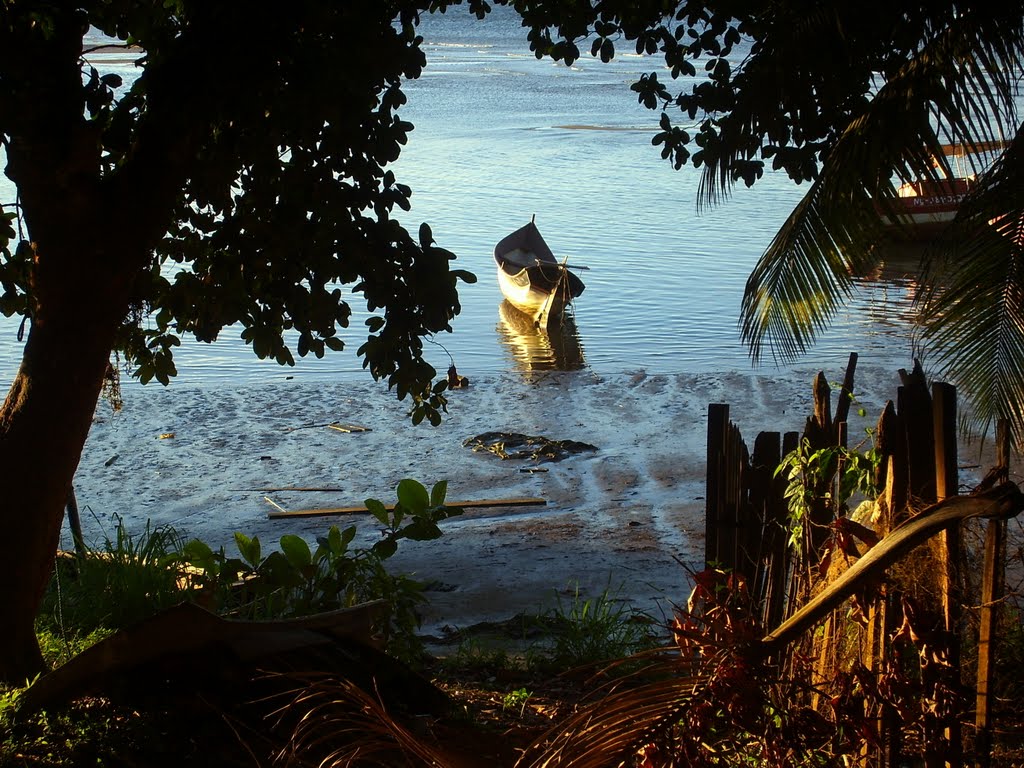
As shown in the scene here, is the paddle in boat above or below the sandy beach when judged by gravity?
above

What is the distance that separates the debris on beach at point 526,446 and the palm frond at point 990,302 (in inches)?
249

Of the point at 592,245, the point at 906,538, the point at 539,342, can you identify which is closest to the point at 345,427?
the point at 539,342

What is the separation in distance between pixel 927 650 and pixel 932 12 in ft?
11.1

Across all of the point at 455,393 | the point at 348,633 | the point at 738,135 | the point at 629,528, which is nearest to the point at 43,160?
the point at 348,633

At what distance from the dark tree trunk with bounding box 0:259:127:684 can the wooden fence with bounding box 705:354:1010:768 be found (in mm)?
2627

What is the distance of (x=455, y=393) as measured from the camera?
12734 mm

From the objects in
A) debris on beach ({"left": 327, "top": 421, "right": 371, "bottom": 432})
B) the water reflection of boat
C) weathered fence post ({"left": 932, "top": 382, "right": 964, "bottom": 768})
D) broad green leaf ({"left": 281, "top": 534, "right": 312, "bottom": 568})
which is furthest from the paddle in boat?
weathered fence post ({"left": 932, "top": 382, "right": 964, "bottom": 768})

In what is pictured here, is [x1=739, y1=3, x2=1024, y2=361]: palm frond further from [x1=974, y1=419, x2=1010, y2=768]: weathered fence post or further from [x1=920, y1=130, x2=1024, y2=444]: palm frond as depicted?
[x1=974, y1=419, x2=1010, y2=768]: weathered fence post

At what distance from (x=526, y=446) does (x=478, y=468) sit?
0.74 meters

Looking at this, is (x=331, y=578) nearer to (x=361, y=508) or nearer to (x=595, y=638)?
(x=595, y=638)

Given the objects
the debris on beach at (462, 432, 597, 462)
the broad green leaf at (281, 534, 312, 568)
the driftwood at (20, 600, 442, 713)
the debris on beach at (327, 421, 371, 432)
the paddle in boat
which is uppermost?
the paddle in boat

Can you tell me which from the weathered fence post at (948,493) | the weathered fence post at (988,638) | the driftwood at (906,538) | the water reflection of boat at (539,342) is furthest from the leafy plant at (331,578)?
the water reflection of boat at (539,342)

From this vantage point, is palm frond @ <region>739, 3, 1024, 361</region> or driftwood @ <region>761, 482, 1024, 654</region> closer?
driftwood @ <region>761, 482, 1024, 654</region>

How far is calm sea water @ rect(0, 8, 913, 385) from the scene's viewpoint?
46.5ft
